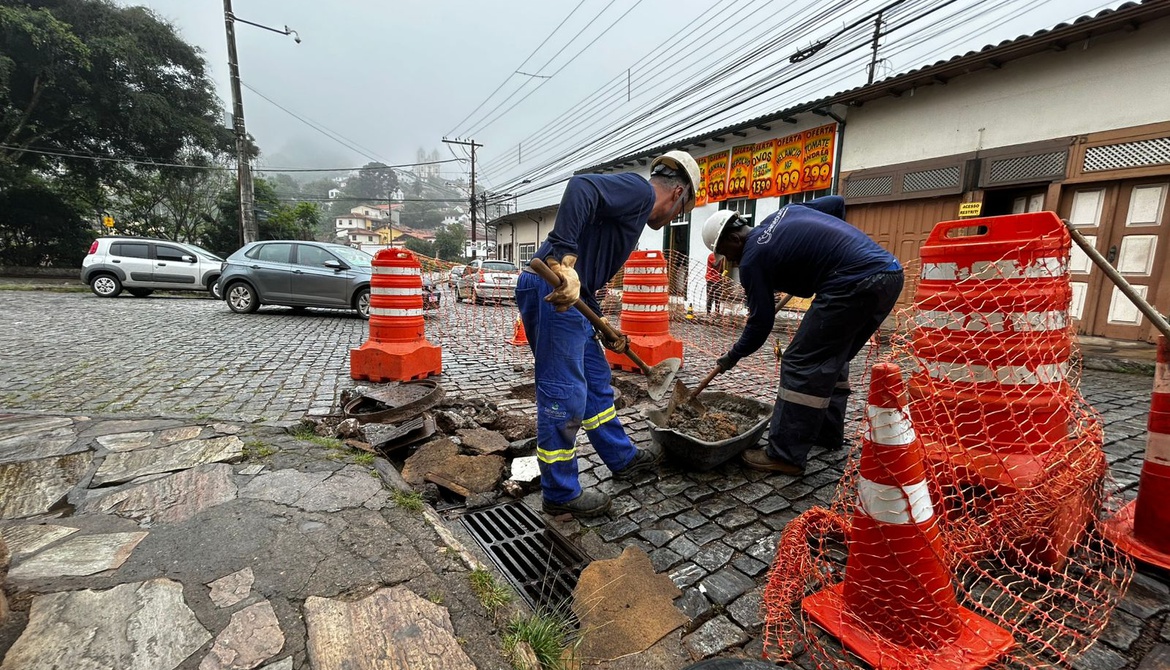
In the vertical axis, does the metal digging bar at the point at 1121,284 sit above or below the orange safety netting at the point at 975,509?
above

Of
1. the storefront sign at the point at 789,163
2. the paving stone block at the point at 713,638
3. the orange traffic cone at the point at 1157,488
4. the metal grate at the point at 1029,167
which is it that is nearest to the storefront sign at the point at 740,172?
the storefront sign at the point at 789,163

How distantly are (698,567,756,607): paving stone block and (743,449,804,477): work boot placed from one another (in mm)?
1018

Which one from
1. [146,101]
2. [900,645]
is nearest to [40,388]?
[900,645]

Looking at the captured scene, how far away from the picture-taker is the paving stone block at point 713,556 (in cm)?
199

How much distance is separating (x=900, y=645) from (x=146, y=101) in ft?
94.0

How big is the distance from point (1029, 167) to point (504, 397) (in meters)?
8.13

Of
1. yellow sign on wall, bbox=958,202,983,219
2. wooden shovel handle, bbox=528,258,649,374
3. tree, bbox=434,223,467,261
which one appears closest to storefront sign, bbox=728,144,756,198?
yellow sign on wall, bbox=958,202,983,219

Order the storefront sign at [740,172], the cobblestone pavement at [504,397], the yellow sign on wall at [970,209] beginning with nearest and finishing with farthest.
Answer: the cobblestone pavement at [504,397], the yellow sign on wall at [970,209], the storefront sign at [740,172]

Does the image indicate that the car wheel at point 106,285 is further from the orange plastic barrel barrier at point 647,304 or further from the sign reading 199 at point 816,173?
the sign reading 199 at point 816,173

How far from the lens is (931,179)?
776 centimetres

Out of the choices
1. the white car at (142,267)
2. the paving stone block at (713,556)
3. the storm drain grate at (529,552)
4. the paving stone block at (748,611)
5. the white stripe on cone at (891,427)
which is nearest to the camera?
the white stripe on cone at (891,427)

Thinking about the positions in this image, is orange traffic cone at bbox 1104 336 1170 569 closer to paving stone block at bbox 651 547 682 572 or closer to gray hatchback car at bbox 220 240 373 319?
paving stone block at bbox 651 547 682 572

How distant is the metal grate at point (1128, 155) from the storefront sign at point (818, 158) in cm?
366

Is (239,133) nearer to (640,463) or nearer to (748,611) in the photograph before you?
(640,463)
